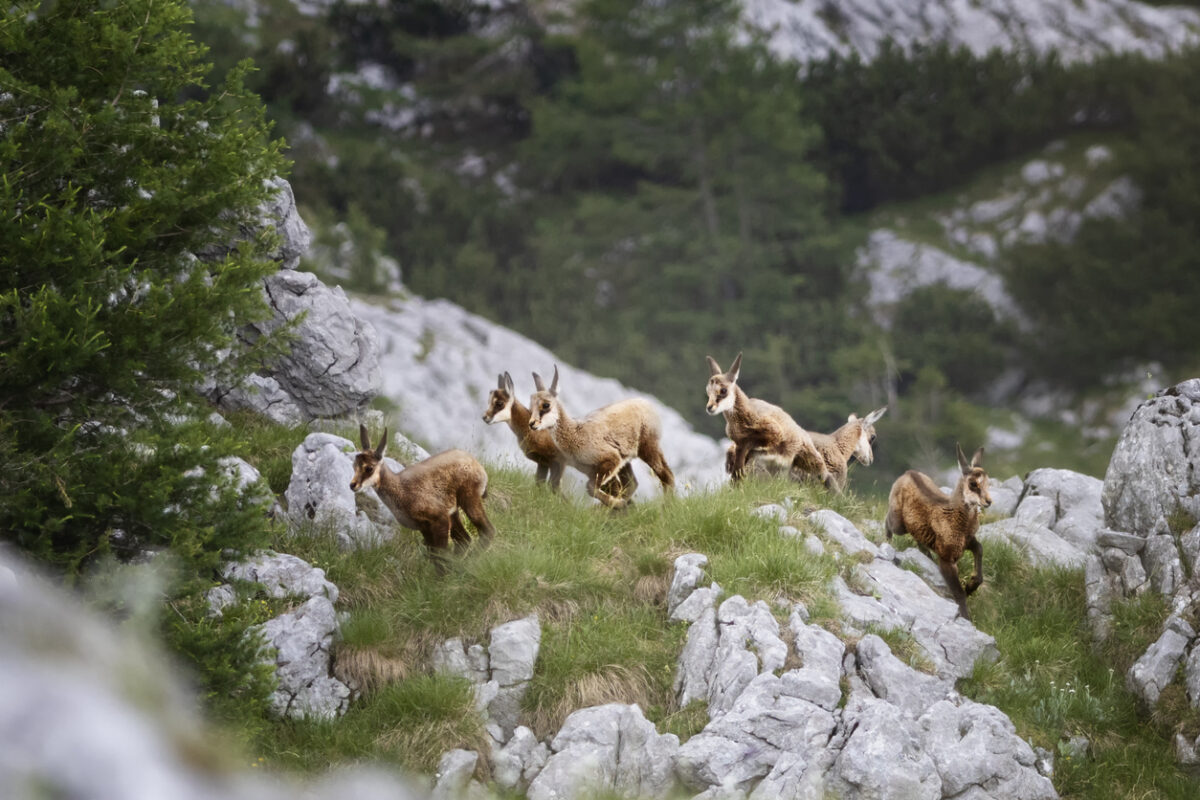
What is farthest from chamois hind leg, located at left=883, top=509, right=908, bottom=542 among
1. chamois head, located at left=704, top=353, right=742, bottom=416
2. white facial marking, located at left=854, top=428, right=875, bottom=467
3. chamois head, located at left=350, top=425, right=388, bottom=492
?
chamois head, located at left=350, top=425, right=388, bottom=492

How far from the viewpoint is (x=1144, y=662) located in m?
9.30

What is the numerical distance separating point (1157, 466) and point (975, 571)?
2257 millimetres

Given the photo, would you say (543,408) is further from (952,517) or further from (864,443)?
(864,443)

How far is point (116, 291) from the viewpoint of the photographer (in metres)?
8.33

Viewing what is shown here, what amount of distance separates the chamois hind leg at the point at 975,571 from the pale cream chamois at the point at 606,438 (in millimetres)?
3479

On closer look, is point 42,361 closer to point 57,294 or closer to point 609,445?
point 57,294

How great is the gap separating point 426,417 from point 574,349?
61.5 ft

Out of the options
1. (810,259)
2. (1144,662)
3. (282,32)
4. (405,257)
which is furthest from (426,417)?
(282,32)

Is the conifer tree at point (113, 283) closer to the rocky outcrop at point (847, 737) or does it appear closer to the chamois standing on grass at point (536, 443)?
the chamois standing on grass at point (536, 443)

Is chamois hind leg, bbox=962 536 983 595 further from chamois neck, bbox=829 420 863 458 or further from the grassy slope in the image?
chamois neck, bbox=829 420 863 458

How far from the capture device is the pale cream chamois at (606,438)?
1076 cm

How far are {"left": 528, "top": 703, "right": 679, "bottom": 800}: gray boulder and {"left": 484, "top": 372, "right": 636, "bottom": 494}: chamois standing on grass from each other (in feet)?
11.5

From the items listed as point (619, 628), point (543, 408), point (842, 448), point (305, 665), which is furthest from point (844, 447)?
point (305, 665)

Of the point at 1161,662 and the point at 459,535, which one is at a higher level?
the point at 1161,662
